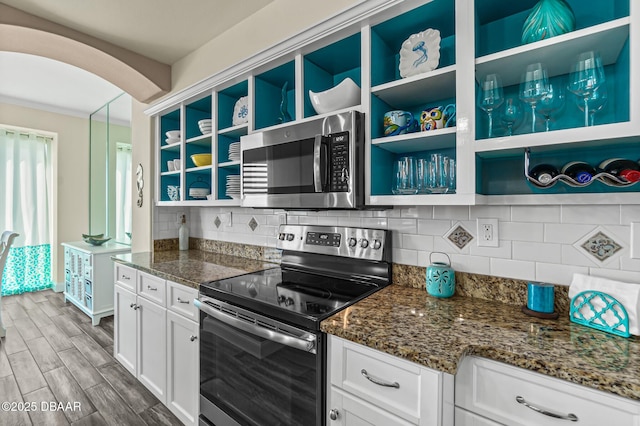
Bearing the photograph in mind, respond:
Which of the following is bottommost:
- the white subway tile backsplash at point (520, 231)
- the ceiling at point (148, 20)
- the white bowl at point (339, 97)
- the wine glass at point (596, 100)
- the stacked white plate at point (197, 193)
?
the white subway tile backsplash at point (520, 231)

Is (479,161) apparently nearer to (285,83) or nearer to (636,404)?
(636,404)

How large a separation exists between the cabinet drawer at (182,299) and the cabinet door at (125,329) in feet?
1.77

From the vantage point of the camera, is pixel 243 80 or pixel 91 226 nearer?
pixel 243 80

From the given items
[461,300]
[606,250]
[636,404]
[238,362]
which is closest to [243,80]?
[238,362]

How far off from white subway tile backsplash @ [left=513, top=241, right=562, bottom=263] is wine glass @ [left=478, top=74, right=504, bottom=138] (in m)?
0.57

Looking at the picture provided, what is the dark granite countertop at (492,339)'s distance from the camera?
2.48ft

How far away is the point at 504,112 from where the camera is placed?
3.88 feet

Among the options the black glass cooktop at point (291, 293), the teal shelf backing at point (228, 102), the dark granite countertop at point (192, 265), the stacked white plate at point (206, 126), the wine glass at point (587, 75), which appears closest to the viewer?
the wine glass at point (587, 75)

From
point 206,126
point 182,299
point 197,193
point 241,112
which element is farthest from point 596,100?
point 197,193

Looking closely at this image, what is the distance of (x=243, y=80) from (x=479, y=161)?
1.49 meters

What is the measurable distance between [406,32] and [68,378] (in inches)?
127

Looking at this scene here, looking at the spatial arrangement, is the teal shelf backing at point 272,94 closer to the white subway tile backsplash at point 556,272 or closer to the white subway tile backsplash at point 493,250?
the white subway tile backsplash at point 493,250

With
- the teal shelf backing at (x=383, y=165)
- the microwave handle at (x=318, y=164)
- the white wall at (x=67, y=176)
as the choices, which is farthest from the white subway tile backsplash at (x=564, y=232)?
the white wall at (x=67, y=176)

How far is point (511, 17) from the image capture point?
49.5 inches
